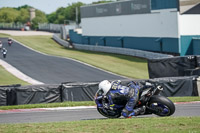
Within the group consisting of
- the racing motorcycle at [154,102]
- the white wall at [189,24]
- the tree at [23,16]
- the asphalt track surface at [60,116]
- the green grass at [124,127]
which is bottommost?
the asphalt track surface at [60,116]

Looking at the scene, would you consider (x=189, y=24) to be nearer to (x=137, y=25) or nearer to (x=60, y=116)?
(x=137, y=25)

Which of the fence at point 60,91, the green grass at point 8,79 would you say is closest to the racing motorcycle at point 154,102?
the fence at point 60,91

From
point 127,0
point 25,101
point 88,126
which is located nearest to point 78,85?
point 25,101

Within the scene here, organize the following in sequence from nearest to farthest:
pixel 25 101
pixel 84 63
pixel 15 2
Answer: pixel 25 101
pixel 15 2
pixel 84 63

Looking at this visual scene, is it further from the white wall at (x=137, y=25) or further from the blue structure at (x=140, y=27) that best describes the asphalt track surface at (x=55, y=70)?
the white wall at (x=137, y=25)

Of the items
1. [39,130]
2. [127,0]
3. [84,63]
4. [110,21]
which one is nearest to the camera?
[39,130]

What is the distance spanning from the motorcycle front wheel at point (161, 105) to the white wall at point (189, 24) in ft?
126

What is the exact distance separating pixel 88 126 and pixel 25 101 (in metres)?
10.4

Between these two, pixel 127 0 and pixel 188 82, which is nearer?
pixel 188 82

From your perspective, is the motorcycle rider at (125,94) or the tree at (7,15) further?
the tree at (7,15)

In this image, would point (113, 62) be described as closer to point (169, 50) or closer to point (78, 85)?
point (169, 50)

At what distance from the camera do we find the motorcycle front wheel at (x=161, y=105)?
457 inches

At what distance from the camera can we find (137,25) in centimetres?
5881

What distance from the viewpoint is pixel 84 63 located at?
46344 millimetres
